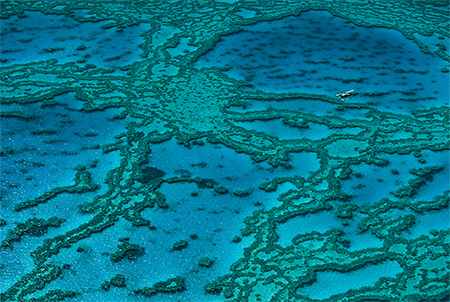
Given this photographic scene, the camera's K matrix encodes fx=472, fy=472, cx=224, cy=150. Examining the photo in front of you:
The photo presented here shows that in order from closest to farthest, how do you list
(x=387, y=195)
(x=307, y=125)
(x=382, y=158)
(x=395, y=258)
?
(x=395, y=258) → (x=387, y=195) → (x=382, y=158) → (x=307, y=125)

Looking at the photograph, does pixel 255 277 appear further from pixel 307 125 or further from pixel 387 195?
pixel 307 125

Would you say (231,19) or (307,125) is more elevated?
(231,19)

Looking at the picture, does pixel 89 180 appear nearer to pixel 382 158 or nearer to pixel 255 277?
pixel 255 277

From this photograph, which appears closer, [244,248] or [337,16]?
[244,248]

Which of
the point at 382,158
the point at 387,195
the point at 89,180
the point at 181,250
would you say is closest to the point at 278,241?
the point at 181,250

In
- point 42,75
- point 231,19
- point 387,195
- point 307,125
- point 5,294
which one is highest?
point 231,19

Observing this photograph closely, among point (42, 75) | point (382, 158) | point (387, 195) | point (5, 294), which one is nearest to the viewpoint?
point (5, 294)
